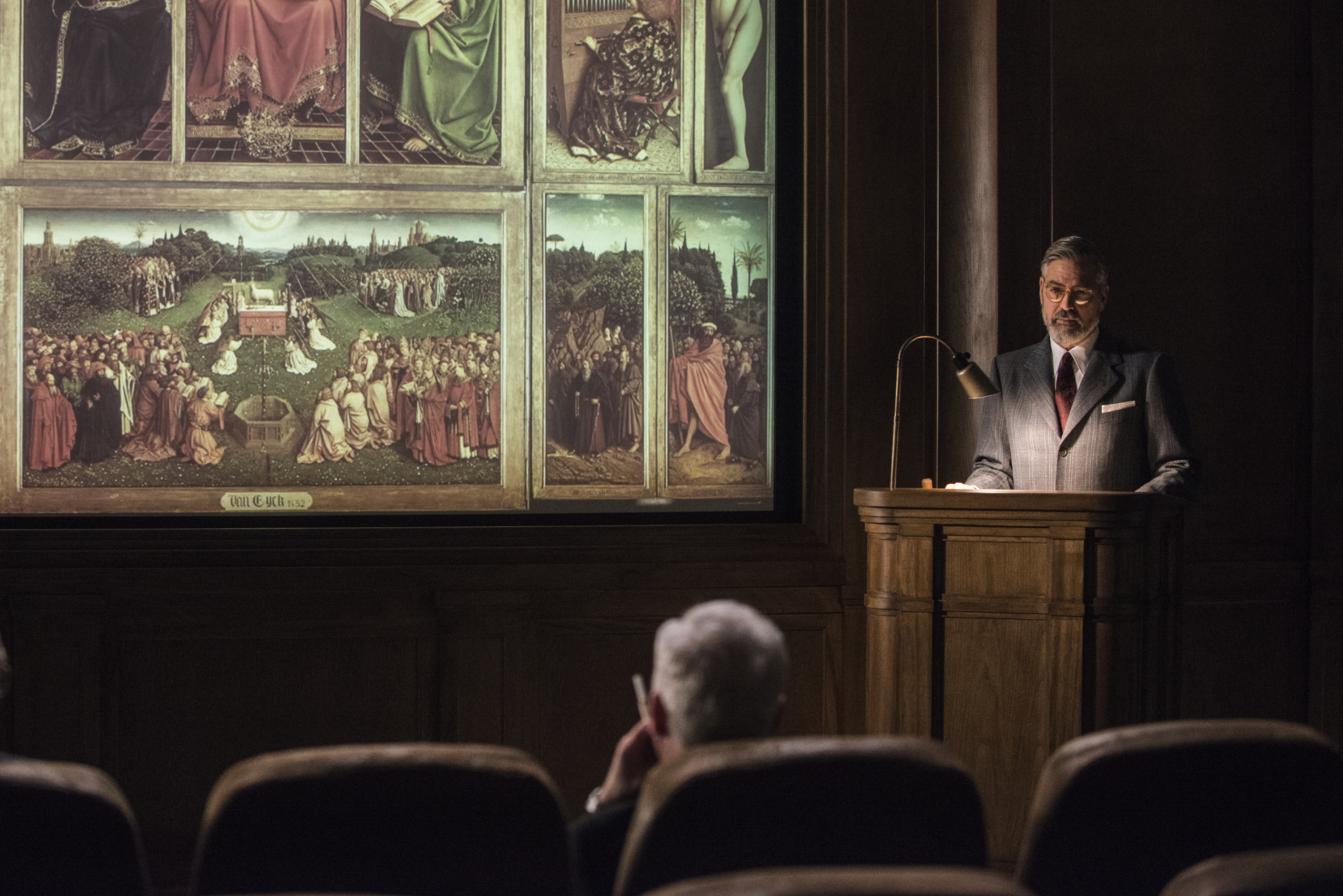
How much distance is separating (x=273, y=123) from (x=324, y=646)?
181 centimetres

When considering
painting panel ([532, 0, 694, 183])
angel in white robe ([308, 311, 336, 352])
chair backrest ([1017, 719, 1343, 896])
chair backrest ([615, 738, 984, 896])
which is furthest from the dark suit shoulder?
painting panel ([532, 0, 694, 183])

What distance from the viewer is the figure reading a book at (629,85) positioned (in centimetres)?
428

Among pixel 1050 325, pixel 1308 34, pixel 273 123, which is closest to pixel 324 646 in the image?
pixel 273 123

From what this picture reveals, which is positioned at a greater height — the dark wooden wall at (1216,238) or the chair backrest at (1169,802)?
the dark wooden wall at (1216,238)

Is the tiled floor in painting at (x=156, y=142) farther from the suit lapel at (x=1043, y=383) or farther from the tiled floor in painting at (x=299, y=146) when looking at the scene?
the suit lapel at (x=1043, y=383)

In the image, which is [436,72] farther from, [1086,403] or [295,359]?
[1086,403]

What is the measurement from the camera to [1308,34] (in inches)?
178

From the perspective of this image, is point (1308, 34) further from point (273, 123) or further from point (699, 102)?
point (273, 123)

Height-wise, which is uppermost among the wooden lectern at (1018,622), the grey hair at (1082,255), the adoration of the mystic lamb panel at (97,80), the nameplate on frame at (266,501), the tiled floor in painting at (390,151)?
the adoration of the mystic lamb panel at (97,80)

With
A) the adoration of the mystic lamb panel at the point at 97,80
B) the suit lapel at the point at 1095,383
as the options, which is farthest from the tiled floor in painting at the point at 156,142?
the suit lapel at the point at 1095,383

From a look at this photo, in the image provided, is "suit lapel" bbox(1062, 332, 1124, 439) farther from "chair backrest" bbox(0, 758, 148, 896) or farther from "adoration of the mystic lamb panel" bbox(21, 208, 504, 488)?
"chair backrest" bbox(0, 758, 148, 896)

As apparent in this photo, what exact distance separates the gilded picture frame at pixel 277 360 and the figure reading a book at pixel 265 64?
9.5 inches

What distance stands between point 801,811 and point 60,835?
77 cm

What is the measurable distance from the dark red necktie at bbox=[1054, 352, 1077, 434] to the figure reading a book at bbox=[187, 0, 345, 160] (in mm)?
2598
